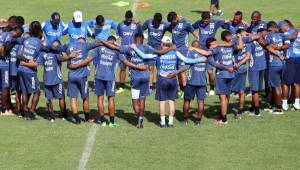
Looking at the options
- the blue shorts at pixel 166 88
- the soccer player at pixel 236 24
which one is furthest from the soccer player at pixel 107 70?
the soccer player at pixel 236 24

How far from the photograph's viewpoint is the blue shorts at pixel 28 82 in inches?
641

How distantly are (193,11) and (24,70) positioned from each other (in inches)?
574

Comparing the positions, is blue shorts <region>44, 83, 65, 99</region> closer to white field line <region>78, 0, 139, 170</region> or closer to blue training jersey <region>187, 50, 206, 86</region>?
white field line <region>78, 0, 139, 170</region>

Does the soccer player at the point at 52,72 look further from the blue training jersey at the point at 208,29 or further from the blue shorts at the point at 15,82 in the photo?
the blue training jersey at the point at 208,29

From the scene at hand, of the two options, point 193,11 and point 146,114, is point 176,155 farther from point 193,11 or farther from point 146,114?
point 193,11

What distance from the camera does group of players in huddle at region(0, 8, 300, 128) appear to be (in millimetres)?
15797

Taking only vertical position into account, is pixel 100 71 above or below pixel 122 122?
above

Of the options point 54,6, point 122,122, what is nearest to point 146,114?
point 122,122

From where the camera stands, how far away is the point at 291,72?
17562 millimetres

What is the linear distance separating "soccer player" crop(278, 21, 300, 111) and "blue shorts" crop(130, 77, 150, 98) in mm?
3724

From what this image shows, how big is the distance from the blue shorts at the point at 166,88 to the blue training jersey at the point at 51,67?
2314 mm

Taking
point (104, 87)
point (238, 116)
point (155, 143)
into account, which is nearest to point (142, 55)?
point (104, 87)

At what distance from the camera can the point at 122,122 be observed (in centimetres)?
1652

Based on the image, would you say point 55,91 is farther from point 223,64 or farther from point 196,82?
point 223,64
